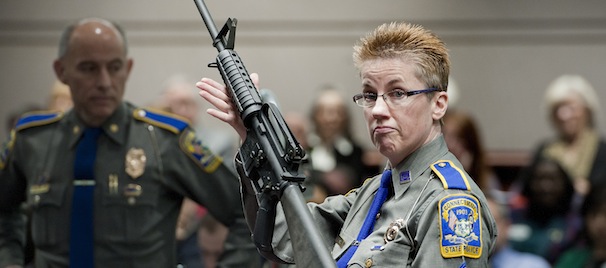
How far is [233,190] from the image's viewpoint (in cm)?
379

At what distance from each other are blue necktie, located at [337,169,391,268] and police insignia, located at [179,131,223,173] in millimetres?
1127

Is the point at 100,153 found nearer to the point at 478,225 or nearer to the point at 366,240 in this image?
the point at 366,240

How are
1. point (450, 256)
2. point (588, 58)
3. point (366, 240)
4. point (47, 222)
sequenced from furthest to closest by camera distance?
point (588, 58)
point (47, 222)
point (366, 240)
point (450, 256)

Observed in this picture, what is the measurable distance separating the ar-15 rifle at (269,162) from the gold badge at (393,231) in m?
0.21

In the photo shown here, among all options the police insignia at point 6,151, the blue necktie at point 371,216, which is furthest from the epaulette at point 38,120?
the blue necktie at point 371,216

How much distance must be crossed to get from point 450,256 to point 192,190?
1.51 m

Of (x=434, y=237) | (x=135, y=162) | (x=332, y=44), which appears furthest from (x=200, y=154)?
(x=332, y=44)

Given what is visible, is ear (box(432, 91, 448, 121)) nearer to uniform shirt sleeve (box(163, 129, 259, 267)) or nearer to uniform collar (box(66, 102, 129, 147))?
uniform shirt sleeve (box(163, 129, 259, 267))

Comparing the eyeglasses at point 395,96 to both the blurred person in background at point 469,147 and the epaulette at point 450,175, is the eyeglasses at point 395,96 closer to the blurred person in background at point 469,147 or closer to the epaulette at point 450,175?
the epaulette at point 450,175

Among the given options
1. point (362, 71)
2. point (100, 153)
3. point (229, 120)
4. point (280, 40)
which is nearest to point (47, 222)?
point (100, 153)

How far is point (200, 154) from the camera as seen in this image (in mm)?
3799

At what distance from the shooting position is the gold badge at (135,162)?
3787 mm

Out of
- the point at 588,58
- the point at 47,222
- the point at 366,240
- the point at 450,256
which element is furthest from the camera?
the point at 588,58

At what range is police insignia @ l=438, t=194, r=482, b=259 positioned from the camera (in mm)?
2465
